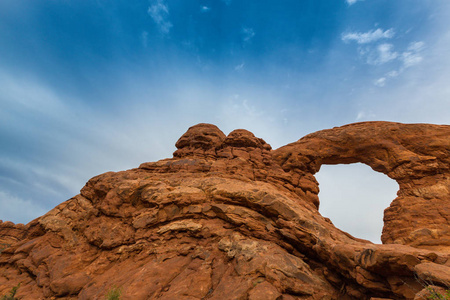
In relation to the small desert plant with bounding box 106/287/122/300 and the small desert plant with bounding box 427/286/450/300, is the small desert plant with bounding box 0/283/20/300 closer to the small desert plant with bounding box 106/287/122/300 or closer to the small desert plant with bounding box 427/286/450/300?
the small desert plant with bounding box 106/287/122/300

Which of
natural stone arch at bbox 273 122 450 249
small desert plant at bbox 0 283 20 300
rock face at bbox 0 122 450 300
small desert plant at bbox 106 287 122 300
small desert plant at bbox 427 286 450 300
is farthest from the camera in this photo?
natural stone arch at bbox 273 122 450 249

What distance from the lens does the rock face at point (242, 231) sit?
34.4 ft

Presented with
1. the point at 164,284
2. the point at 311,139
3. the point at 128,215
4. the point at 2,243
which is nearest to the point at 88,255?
the point at 128,215

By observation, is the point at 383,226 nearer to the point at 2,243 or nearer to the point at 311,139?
the point at 311,139

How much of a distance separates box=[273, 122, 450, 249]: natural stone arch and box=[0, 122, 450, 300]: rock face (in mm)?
98

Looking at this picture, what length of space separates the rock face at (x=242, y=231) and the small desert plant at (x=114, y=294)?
267 millimetres

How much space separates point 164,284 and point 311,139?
850 inches

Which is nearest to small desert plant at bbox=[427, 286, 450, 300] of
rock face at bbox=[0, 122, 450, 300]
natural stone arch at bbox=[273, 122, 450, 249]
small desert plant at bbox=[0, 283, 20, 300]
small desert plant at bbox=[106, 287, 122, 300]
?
rock face at bbox=[0, 122, 450, 300]

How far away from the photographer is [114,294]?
36.0 feet

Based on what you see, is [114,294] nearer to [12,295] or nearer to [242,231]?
[242,231]

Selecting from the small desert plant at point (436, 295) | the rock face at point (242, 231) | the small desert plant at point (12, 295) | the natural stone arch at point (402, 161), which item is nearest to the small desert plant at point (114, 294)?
the rock face at point (242, 231)

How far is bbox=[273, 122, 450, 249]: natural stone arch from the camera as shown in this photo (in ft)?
55.4

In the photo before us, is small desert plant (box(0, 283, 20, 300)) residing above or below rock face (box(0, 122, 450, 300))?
below

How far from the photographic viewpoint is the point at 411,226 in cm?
1741
